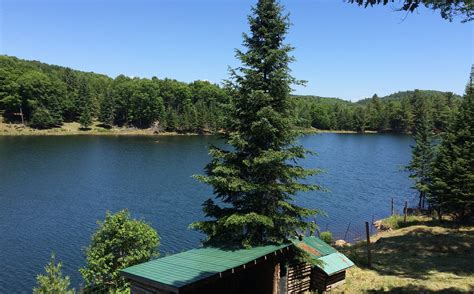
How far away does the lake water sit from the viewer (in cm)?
3294

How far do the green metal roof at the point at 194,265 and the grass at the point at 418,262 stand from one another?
21.3ft

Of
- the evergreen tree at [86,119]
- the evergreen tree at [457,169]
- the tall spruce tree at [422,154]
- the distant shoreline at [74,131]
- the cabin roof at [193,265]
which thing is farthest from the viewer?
the evergreen tree at [86,119]

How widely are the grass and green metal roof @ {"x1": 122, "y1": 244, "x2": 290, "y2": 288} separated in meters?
6.49

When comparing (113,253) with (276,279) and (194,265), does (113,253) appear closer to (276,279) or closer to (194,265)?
(194,265)

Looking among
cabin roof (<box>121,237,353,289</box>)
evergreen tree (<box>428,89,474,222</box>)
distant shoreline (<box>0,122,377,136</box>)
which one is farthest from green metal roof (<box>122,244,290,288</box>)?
distant shoreline (<box>0,122,377,136</box>)

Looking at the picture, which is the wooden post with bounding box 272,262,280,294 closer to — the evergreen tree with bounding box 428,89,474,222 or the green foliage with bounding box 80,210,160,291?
the green foliage with bounding box 80,210,160,291

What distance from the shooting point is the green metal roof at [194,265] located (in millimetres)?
14438

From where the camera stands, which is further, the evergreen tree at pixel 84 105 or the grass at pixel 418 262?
the evergreen tree at pixel 84 105

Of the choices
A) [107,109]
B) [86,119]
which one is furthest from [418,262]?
[107,109]

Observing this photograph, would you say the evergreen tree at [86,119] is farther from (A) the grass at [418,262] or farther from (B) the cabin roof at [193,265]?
(B) the cabin roof at [193,265]

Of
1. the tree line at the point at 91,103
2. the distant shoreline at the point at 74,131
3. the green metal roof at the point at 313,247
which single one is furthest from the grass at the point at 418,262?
the distant shoreline at the point at 74,131

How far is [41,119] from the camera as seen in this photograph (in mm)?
115875

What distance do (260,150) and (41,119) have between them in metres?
114

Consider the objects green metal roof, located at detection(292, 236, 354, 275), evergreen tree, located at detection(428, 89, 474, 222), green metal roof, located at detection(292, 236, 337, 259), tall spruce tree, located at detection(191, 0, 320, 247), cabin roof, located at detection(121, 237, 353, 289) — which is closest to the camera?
cabin roof, located at detection(121, 237, 353, 289)
